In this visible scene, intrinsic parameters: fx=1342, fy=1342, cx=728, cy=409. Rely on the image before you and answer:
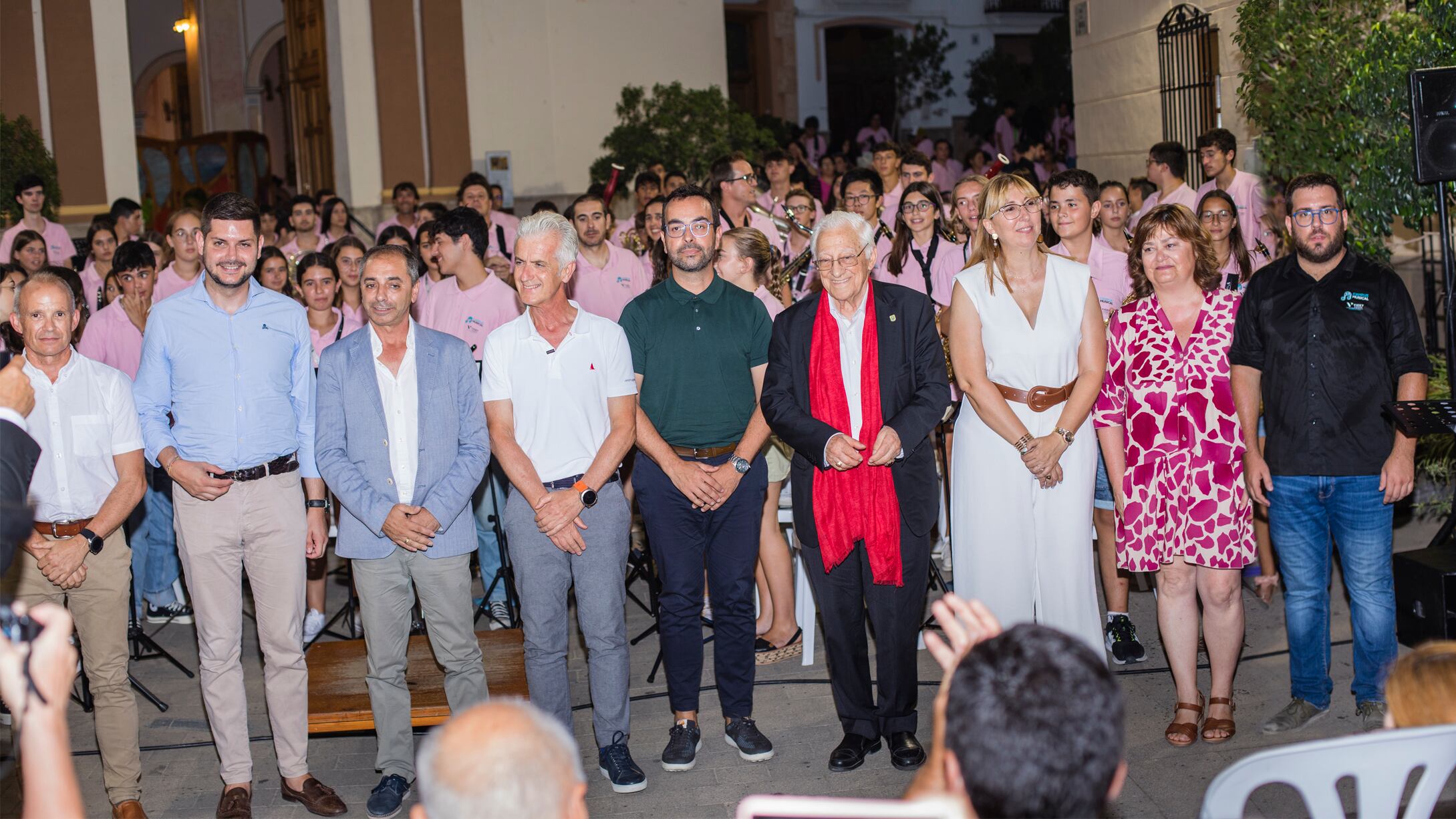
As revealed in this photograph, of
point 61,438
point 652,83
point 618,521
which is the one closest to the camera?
point 61,438

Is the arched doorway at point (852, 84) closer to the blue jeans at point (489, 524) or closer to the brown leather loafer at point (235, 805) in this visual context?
the blue jeans at point (489, 524)

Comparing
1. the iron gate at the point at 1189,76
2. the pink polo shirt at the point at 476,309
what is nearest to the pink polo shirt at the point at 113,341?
the pink polo shirt at the point at 476,309

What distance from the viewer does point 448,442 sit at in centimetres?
446

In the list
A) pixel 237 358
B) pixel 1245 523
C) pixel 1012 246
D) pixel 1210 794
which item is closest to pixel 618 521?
pixel 237 358

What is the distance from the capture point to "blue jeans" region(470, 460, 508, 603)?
6371mm

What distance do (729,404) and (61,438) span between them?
2.16 meters

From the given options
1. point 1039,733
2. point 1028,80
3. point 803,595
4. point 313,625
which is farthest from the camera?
point 1028,80

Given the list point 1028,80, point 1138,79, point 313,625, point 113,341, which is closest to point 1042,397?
point 313,625

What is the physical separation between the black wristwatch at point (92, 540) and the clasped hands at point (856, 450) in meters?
2.32

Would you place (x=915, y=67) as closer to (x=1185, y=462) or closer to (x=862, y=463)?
(x=1185, y=462)

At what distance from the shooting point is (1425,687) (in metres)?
2.37

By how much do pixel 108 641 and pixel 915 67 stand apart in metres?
23.5

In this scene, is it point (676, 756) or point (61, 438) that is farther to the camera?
point (676, 756)

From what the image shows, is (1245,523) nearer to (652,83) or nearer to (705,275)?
(705,275)
